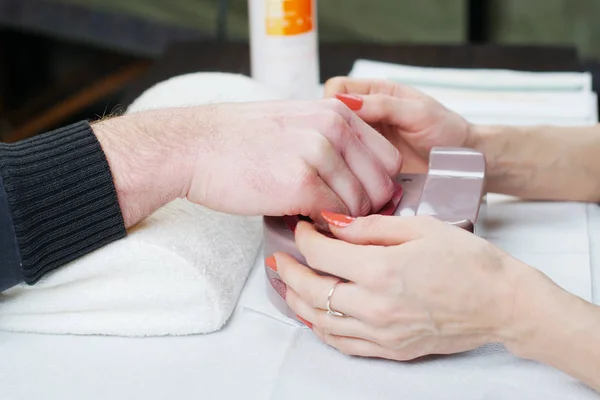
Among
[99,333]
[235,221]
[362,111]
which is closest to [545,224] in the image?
[362,111]

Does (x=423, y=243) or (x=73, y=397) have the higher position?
(x=423, y=243)

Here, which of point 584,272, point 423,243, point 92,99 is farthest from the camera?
point 92,99

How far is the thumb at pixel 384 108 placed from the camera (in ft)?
3.00

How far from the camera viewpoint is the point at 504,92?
1224mm

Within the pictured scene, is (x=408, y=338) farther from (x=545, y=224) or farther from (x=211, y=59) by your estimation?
(x=211, y=59)

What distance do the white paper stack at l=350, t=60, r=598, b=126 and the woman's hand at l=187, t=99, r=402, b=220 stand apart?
0.40m

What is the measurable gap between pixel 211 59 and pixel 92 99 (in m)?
0.85

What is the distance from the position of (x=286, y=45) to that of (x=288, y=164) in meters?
0.44

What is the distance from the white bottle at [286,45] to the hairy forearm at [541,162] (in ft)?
1.02

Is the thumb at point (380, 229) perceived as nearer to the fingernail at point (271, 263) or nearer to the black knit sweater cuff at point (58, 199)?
the fingernail at point (271, 263)

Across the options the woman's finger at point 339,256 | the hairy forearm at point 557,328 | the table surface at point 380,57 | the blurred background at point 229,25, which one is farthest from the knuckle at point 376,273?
the blurred background at point 229,25

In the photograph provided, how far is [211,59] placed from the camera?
1417 mm

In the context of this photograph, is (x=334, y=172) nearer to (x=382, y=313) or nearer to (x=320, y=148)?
(x=320, y=148)

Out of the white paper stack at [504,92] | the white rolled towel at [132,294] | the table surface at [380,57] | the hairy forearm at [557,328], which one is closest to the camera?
the hairy forearm at [557,328]
